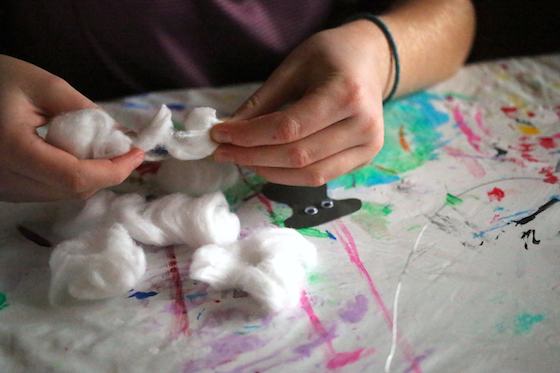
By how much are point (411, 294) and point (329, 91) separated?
9.2 inches

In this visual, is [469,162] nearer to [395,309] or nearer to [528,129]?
[528,129]

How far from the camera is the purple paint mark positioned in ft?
1.74

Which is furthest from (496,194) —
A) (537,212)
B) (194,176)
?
(194,176)

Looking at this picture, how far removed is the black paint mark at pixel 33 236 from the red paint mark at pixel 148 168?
147 mm

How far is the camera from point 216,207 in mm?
625

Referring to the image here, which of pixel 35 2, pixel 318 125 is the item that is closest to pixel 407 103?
pixel 318 125

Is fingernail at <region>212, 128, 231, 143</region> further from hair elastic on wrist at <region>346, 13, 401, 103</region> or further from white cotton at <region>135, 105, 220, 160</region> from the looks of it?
hair elastic on wrist at <region>346, 13, 401, 103</region>

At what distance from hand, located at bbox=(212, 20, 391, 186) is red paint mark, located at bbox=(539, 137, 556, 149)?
0.28 meters

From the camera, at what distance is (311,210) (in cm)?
67

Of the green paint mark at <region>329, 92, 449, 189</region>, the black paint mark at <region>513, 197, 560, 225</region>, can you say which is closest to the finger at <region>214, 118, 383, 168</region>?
the green paint mark at <region>329, 92, 449, 189</region>

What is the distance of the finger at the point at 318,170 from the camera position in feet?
2.06

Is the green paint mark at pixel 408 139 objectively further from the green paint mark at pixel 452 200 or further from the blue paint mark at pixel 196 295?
the blue paint mark at pixel 196 295

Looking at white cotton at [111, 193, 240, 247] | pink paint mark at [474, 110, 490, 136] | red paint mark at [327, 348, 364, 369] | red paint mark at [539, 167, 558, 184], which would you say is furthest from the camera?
pink paint mark at [474, 110, 490, 136]

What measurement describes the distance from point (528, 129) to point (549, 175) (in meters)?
0.12
